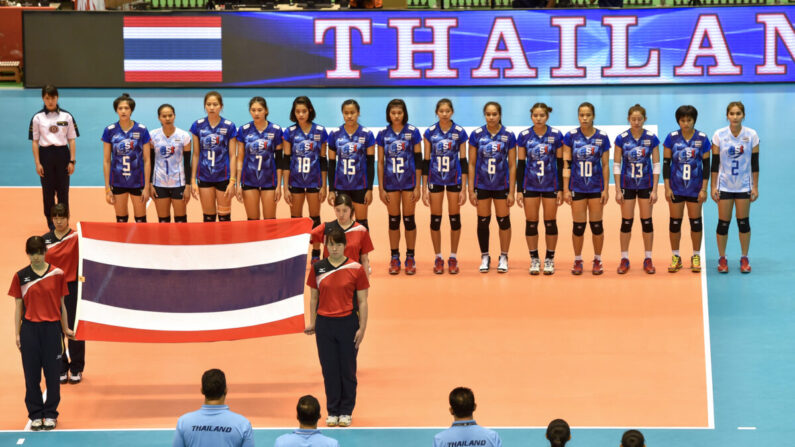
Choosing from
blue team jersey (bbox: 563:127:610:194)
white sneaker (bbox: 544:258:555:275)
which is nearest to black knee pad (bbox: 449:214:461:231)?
white sneaker (bbox: 544:258:555:275)

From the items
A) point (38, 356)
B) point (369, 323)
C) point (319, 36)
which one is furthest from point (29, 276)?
point (319, 36)

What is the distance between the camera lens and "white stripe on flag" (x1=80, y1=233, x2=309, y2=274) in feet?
39.5

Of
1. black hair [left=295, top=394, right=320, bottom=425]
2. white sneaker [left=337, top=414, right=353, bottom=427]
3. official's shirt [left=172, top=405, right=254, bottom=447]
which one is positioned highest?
black hair [left=295, top=394, right=320, bottom=425]

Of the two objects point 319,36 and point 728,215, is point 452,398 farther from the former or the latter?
point 319,36

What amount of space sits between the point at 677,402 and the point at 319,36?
17395 millimetres

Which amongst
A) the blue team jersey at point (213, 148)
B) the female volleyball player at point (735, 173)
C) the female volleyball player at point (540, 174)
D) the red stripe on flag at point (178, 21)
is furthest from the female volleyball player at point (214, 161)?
the red stripe on flag at point (178, 21)

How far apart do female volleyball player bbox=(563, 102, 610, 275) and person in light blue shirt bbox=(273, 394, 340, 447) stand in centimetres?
839

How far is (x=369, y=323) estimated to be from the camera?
45.5 ft

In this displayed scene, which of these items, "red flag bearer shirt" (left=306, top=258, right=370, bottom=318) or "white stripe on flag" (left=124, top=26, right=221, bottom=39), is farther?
"white stripe on flag" (left=124, top=26, right=221, bottom=39)

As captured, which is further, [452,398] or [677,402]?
[677,402]

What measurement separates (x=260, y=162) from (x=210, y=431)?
26.3 feet

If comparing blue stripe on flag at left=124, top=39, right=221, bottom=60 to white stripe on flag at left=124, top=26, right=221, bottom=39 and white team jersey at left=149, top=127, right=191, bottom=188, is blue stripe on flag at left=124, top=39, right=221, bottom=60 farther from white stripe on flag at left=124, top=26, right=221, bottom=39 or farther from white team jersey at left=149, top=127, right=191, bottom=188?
white team jersey at left=149, top=127, right=191, bottom=188

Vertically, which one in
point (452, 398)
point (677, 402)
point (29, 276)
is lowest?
point (677, 402)

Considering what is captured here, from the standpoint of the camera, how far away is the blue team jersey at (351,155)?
15430 mm
